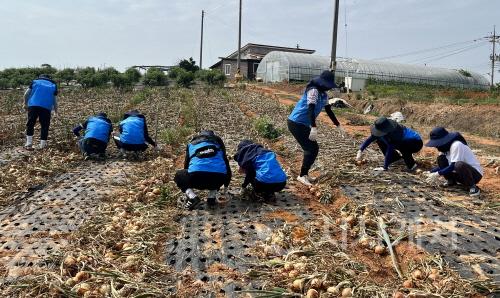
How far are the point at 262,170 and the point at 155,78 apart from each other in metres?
25.9

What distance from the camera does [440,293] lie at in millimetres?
2793

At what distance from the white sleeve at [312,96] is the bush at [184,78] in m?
23.9

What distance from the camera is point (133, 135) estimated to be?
7105 millimetres

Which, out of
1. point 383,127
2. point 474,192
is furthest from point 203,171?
point 474,192

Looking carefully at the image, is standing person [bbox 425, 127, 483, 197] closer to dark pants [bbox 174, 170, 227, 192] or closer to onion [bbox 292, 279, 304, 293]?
dark pants [bbox 174, 170, 227, 192]

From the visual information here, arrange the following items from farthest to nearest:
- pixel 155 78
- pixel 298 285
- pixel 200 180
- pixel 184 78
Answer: pixel 155 78 → pixel 184 78 → pixel 200 180 → pixel 298 285

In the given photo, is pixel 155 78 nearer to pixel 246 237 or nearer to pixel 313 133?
pixel 313 133

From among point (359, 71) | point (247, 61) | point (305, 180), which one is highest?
point (247, 61)

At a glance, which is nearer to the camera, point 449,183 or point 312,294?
point 312,294

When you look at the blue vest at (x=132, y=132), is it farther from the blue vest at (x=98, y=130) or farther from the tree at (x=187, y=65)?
the tree at (x=187, y=65)

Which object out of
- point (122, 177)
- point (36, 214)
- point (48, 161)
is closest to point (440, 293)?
point (36, 214)

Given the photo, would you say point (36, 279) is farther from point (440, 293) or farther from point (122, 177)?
point (122, 177)

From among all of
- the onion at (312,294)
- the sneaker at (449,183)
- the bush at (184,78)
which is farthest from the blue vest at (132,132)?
the bush at (184,78)

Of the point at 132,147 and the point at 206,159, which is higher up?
the point at 206,159
